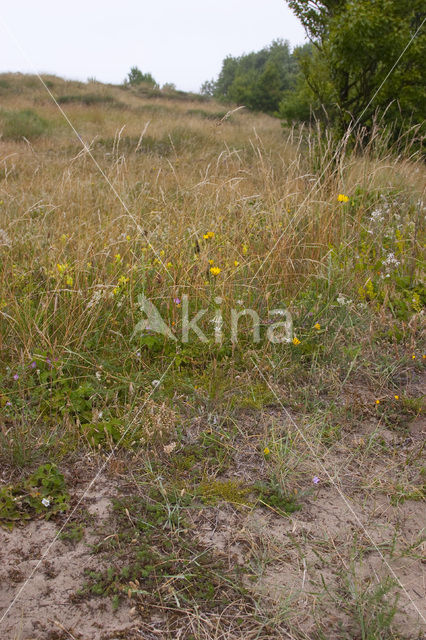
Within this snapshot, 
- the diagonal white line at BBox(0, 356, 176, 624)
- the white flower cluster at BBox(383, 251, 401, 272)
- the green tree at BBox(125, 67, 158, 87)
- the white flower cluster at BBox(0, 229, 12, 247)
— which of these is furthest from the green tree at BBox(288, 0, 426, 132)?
the green tree at BBox(125, 67, 158, 87)

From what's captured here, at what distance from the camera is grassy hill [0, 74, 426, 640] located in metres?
1.52

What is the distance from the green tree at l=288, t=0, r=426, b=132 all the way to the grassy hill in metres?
4.38

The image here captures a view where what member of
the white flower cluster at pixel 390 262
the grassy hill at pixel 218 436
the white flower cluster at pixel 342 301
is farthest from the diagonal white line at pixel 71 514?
the white flower cluster at pixel 390 262

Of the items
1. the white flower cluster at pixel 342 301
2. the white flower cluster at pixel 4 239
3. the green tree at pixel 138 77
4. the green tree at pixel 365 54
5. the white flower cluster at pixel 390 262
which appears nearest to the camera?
the white flower cluster at pixel 342 301

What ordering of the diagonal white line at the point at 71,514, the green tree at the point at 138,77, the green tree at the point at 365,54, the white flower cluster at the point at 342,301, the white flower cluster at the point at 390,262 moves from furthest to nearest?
1. the green tree at the point at 138,77
2. the green tree at the point at 365,54
3. the white flower cluster at the point at 390,262
4. the white flower cluster at the point at 342,301
5. the diagonal white line at the point at 71,514

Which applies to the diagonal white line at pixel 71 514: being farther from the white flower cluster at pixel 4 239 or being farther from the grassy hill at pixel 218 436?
the white flower cluster at pixel 4 239

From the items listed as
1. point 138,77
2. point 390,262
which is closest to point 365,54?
point 390,262

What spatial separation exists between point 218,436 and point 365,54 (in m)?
7.09

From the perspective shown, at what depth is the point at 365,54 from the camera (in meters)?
7.20

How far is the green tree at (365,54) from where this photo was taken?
6.89 meters

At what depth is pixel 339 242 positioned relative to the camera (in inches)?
141

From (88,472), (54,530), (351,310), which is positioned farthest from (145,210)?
(54,530)

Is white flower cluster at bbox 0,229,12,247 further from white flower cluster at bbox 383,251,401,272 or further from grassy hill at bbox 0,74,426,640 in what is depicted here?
white flower cluster at bbox 383,251,401,272

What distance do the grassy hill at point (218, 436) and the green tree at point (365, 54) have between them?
438cm
